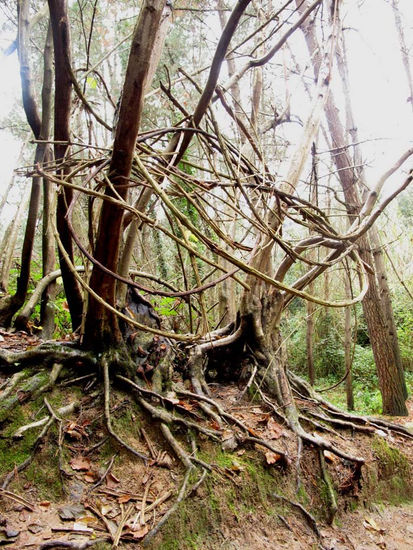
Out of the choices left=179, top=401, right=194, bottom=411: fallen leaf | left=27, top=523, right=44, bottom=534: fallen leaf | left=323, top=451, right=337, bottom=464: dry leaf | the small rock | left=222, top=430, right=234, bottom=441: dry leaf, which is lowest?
left=323, top=451, right=337, bottom=464: dry leaf

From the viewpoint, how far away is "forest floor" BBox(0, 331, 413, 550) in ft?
5.61

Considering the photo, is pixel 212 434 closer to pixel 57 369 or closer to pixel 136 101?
pixel 57 369

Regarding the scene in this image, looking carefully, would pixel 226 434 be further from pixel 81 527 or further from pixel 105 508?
pixel 81 527

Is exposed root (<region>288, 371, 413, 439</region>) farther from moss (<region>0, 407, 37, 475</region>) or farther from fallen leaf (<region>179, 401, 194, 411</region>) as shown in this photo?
moss (<region>0, 407, 37, 475</region>)

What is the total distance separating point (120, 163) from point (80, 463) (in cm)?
177

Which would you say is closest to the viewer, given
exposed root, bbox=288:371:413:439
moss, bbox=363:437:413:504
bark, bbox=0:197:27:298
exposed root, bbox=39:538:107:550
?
exposed root, bbox=39:538:107:550

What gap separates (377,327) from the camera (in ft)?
21.6

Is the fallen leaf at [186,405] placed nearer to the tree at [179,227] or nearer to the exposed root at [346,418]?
the tree at [179,227]

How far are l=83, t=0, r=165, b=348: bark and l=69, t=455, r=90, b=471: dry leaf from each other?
2.58ft

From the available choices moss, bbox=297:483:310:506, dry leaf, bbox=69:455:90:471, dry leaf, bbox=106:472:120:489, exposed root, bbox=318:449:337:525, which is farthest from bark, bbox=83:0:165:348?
exposed root, bbox=318:449:337:525

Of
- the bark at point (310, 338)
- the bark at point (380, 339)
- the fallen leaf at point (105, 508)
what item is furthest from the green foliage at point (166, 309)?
the bark at point (310, 338)

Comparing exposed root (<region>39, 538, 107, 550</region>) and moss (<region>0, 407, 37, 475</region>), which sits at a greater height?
moss (<region>0, 407, 37, 475</region>)

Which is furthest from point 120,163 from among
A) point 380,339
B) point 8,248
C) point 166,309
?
point 380,339

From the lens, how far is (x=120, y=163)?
6.18 feet
